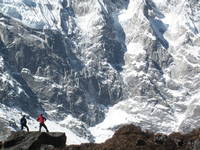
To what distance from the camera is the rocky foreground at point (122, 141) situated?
153 ft

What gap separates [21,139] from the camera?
51.9m

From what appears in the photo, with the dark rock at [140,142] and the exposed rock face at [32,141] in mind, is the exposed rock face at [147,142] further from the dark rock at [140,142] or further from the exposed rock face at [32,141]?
the exposed rock face at [32,141]

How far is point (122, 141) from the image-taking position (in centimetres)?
4788

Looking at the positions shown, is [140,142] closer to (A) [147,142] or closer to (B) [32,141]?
(A) [147,142]

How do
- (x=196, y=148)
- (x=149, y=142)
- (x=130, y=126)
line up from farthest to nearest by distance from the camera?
(x=130, y=126), (x=149, y=142), (x=196, y=148)

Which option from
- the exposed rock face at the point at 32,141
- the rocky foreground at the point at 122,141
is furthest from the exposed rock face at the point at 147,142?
the exposed rock face at the point at 32,141

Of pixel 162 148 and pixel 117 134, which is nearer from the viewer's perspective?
pixel 162 148

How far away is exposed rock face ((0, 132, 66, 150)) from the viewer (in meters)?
50.7

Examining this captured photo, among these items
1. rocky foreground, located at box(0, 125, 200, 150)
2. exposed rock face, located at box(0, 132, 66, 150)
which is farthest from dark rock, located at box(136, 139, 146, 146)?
exposed rock face, located at box(0, 132, 66, 150)

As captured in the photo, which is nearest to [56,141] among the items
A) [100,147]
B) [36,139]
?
[36,139]

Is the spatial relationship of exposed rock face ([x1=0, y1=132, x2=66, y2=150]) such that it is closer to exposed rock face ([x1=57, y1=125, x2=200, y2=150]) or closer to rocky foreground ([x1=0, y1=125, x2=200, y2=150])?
rocky foreground ([x1=0, y1=125, x2=200, y2=150])

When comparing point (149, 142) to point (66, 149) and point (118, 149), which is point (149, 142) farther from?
point (66, 149)

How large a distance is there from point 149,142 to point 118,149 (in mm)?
2021

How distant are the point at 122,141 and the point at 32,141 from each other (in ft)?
21.7
